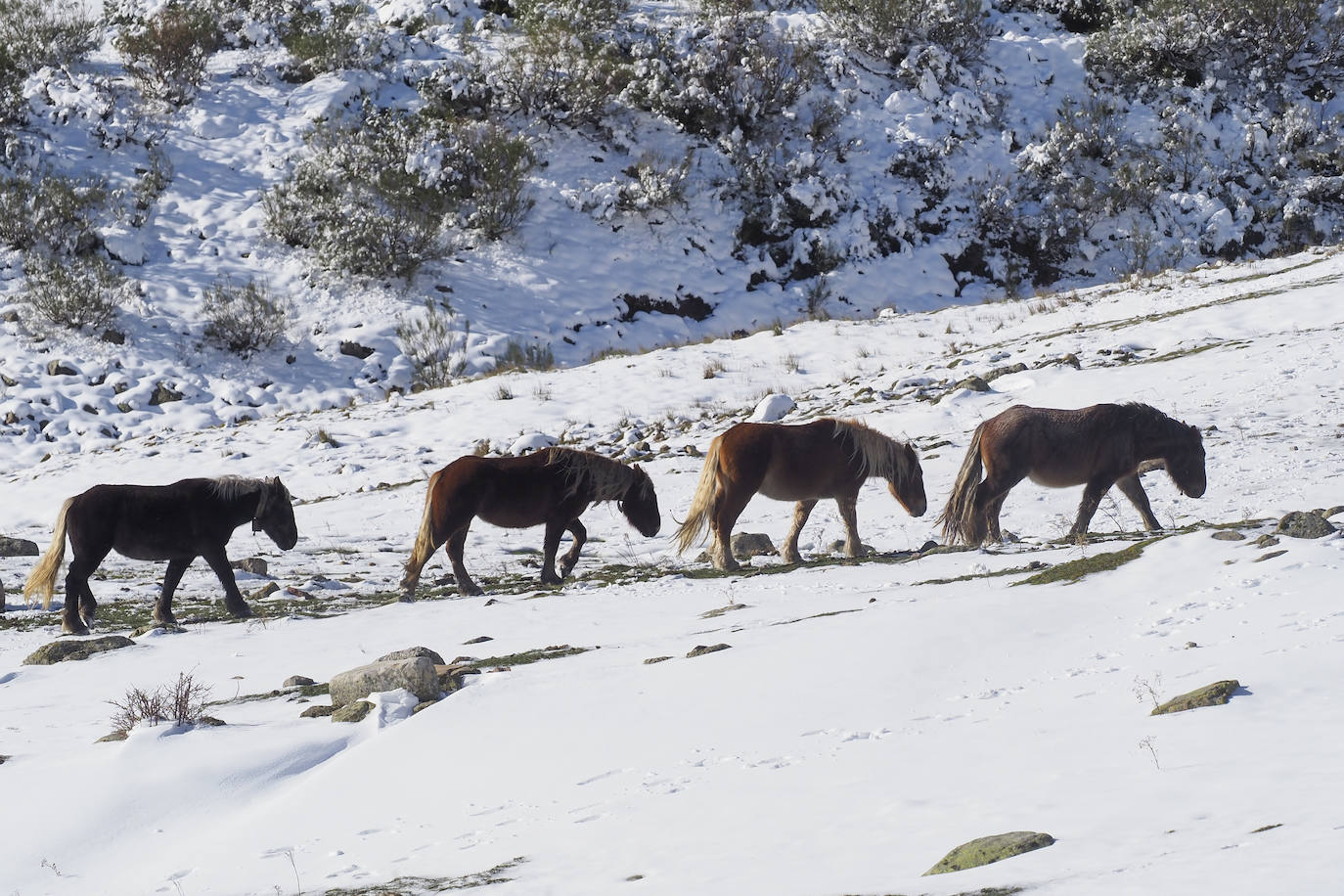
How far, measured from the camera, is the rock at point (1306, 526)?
22.8ft

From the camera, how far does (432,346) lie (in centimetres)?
2611

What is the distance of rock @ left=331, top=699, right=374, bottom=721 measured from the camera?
19.3ft

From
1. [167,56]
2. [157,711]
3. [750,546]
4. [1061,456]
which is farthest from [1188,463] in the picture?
[167,56]

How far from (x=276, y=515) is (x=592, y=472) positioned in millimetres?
2938

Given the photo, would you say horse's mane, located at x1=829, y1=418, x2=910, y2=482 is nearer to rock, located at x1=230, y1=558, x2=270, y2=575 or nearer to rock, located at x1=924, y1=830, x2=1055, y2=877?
A: rock, located at x1=230, y1=558, x2=270, y2=575

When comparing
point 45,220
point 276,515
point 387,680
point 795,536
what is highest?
point 45,220

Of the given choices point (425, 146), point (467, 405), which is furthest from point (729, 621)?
point (425, 146)

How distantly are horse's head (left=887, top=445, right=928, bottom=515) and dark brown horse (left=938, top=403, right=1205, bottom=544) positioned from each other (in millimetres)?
920

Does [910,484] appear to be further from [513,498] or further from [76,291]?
[76,291]

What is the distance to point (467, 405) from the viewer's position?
67.5 feet

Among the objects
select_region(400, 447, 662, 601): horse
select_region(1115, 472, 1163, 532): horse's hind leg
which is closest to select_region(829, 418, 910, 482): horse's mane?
select_region(1115, 472, 1163, 532): horse's hind leg

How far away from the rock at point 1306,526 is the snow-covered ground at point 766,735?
0.35 m

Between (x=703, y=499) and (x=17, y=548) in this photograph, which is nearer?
(x=703, y=499)

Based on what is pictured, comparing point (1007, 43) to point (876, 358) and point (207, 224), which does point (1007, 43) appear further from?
point (207, 224)
